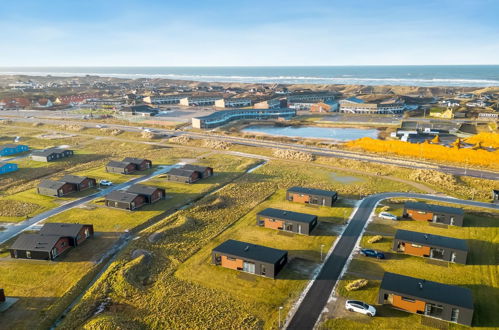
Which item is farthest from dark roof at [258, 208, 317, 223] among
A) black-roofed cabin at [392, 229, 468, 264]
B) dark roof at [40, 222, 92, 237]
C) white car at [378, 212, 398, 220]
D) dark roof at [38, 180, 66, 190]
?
dark roof at [38, 180, 66, 190]

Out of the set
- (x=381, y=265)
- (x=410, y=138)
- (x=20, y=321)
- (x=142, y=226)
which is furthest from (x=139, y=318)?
(x=410, y=138)

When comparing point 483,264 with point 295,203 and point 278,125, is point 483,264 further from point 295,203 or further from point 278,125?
point 278,125

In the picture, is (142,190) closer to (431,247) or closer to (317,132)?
(431,247)

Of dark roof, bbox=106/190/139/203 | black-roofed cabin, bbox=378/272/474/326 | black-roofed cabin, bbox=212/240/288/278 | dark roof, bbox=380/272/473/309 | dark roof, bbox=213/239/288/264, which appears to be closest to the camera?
black-roofed cabin, bbox=378/272/474/326

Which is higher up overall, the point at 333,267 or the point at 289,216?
the point at 289,216

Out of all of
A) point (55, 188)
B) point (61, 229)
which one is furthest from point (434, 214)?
point (55, 188)

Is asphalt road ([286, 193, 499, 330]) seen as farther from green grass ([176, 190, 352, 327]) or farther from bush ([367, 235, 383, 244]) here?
bush ([367, 235, 383, 244])

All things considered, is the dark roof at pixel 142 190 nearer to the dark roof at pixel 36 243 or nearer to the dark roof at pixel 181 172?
the dark roof at pixel 181 172
